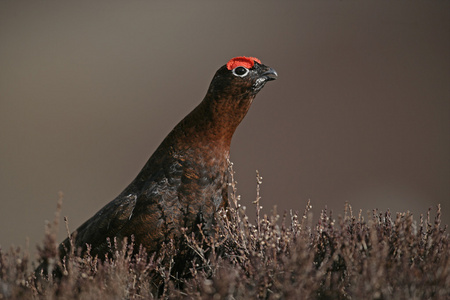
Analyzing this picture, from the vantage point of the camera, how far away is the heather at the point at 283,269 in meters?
2.05

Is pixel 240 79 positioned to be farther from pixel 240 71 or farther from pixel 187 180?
pixel 187 180

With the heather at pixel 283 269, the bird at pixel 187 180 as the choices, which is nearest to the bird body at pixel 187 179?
the bird at pixel 187 180

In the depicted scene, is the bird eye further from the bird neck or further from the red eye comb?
the bird neck

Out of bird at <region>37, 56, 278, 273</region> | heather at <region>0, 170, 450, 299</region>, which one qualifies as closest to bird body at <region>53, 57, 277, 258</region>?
bird at <region>37, 56, 278, 273</region>

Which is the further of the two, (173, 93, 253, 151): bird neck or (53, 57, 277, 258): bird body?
(173, 93, 253, 151): bird neck

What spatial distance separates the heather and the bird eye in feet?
3.85

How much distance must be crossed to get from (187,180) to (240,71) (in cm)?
102

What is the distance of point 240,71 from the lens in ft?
11.6

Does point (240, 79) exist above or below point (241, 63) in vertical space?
below

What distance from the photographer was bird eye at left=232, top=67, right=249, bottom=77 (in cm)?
354

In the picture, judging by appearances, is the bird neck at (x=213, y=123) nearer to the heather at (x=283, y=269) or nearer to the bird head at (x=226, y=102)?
the bird head at (x=226, y=102)

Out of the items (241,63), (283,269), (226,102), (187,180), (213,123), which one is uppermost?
(241,63)

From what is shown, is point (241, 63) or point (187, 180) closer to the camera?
point (187, 180)

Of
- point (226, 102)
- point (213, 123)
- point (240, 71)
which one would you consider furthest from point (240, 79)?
point (213, 123)
